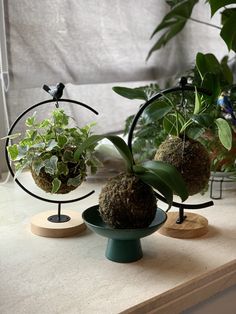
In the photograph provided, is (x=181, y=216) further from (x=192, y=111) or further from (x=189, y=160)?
(x=192, y=111)

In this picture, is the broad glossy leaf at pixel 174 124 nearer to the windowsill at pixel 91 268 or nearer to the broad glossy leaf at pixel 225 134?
the broad glossy leaf at pixel 225 134

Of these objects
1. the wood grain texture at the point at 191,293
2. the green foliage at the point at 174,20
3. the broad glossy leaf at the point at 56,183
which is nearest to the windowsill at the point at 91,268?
the wood grain texture at the point at 191,293

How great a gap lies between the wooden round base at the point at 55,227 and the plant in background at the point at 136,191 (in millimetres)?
157

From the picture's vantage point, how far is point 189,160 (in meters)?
0.94

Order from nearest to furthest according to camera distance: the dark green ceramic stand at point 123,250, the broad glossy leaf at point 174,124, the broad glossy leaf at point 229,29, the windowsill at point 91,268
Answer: the windowsill at point 91,268
the dark green ceramic stand at point 123,250
the broad glossy leaf at point 174,124
the broad glossy leaf at point 229,29

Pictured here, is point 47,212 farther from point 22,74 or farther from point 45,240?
point 22,74

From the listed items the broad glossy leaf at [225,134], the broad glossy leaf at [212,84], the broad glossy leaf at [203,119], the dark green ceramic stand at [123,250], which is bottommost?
the dark green ceramic stand at [123,250]

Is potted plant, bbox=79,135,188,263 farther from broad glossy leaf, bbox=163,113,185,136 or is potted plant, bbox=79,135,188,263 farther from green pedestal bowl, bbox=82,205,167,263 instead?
broad glossy leaf, bbox=163,113,185,136

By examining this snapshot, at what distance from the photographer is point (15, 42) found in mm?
1301

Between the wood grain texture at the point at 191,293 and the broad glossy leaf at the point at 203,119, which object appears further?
the broad glossy leaf at the point at 203,119

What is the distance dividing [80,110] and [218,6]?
21.1 inches

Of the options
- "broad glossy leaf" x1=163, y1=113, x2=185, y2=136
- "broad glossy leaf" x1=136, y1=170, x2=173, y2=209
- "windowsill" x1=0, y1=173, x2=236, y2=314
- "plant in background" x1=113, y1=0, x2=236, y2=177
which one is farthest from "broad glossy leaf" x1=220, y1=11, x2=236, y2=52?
"broad glossy leaf" x1=136, y1=170, x2=173, y2=209

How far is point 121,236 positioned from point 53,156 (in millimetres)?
218

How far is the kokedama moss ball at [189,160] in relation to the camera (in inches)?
36.8
